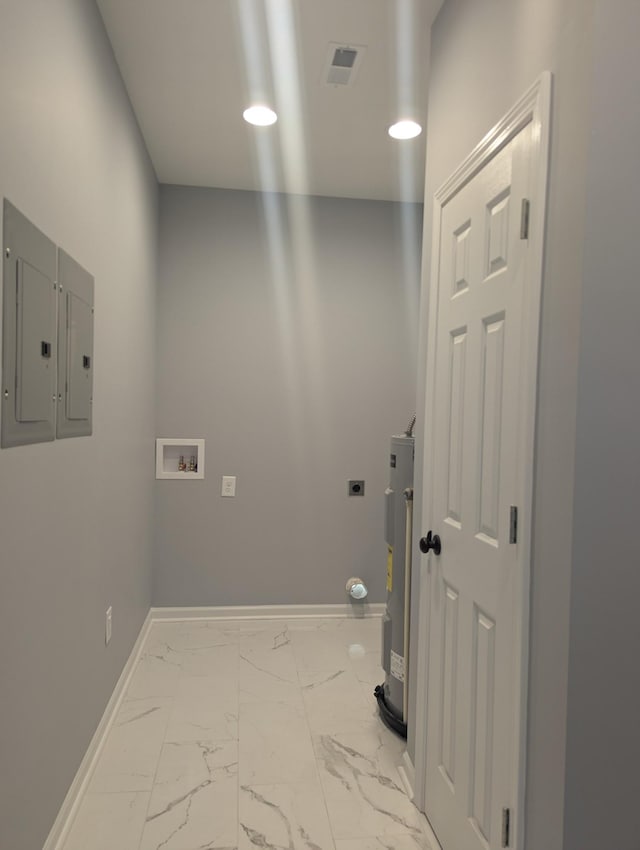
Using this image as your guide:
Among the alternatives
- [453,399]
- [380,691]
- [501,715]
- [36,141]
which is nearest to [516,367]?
[453,399]

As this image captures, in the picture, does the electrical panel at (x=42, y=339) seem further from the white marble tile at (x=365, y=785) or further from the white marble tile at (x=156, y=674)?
the white marble tile at (x=365, y=785)

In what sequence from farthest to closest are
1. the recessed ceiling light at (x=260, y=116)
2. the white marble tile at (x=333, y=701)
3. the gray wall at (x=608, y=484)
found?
the recessed ceiling light at (x=260, y=116) → the white marble tile at (x=333, y=701) → the gray wall at (x=608, y=484)

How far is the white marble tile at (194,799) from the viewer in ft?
6.38

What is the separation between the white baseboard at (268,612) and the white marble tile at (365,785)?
4.67ft

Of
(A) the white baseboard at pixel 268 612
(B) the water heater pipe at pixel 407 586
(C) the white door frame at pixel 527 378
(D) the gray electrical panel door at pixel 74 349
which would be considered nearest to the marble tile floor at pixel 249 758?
(B) the water heater pipe at pixel 407 586

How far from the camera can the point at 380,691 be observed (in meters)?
2.81

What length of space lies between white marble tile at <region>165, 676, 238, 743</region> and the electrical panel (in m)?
1.38

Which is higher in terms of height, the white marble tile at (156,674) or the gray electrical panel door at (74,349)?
the gray electrical panel door at (74,349)

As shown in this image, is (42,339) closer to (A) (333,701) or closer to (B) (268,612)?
(A) (333,701)

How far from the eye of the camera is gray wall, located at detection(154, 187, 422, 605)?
158 inches

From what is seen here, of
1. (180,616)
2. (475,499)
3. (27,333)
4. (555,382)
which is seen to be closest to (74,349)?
(27,333)

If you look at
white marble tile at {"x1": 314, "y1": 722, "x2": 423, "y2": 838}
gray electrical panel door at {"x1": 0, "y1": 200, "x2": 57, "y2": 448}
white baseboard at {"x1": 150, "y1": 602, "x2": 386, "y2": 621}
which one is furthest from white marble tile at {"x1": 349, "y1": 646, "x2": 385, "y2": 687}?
gray electrical panel door at {"x1": 0, "y1": 200, "x2": 57, "y2": 448}

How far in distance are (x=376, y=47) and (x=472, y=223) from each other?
1.14 metres

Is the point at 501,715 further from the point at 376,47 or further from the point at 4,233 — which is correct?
the point at 376,47
